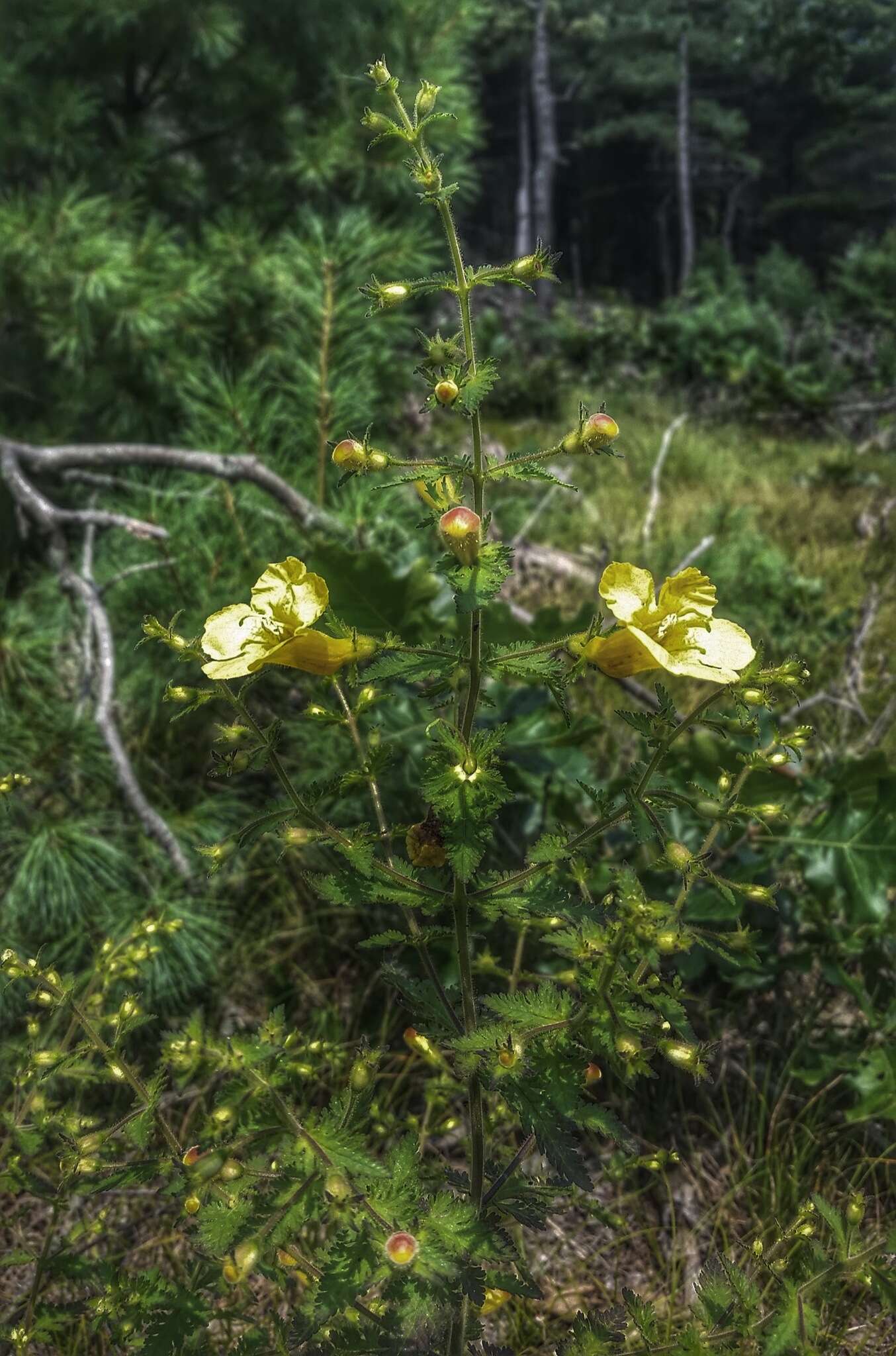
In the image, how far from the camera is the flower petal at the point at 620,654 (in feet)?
1.99

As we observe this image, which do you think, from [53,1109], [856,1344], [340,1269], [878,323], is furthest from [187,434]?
[878,323]

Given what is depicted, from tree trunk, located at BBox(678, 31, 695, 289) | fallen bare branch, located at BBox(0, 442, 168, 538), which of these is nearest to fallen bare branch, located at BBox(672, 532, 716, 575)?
fallen bare branch, located at BBox(0, 442, 168, 538)

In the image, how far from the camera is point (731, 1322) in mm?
688

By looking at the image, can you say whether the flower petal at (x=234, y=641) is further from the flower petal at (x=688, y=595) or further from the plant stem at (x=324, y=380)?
the plant stem at (x=324, y=380)

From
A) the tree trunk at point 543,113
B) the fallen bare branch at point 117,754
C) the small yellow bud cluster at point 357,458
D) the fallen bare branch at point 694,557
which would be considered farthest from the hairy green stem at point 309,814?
the tree trunk at point 543,113

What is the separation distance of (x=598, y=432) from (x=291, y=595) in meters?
0.24

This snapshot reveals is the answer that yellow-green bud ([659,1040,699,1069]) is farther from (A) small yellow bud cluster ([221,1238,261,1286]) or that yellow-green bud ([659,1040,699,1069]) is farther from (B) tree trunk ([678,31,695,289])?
(B) tree trunk ([678,31,695,289])

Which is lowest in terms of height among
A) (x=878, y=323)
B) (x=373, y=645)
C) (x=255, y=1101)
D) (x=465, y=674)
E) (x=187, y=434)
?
(x=878, y=323)

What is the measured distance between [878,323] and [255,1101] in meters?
9.03

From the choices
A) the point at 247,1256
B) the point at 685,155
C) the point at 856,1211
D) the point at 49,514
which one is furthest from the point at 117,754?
the point at 685,155

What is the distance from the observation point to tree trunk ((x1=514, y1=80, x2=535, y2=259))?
1307 centimetres

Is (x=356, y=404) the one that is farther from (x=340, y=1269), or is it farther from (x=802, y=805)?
(x=340, y=1269)

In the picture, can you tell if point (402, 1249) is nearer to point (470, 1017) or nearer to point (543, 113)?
point (470, 1017)

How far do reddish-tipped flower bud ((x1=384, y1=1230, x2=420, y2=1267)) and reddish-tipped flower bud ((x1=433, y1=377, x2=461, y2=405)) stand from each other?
529 millimetres
